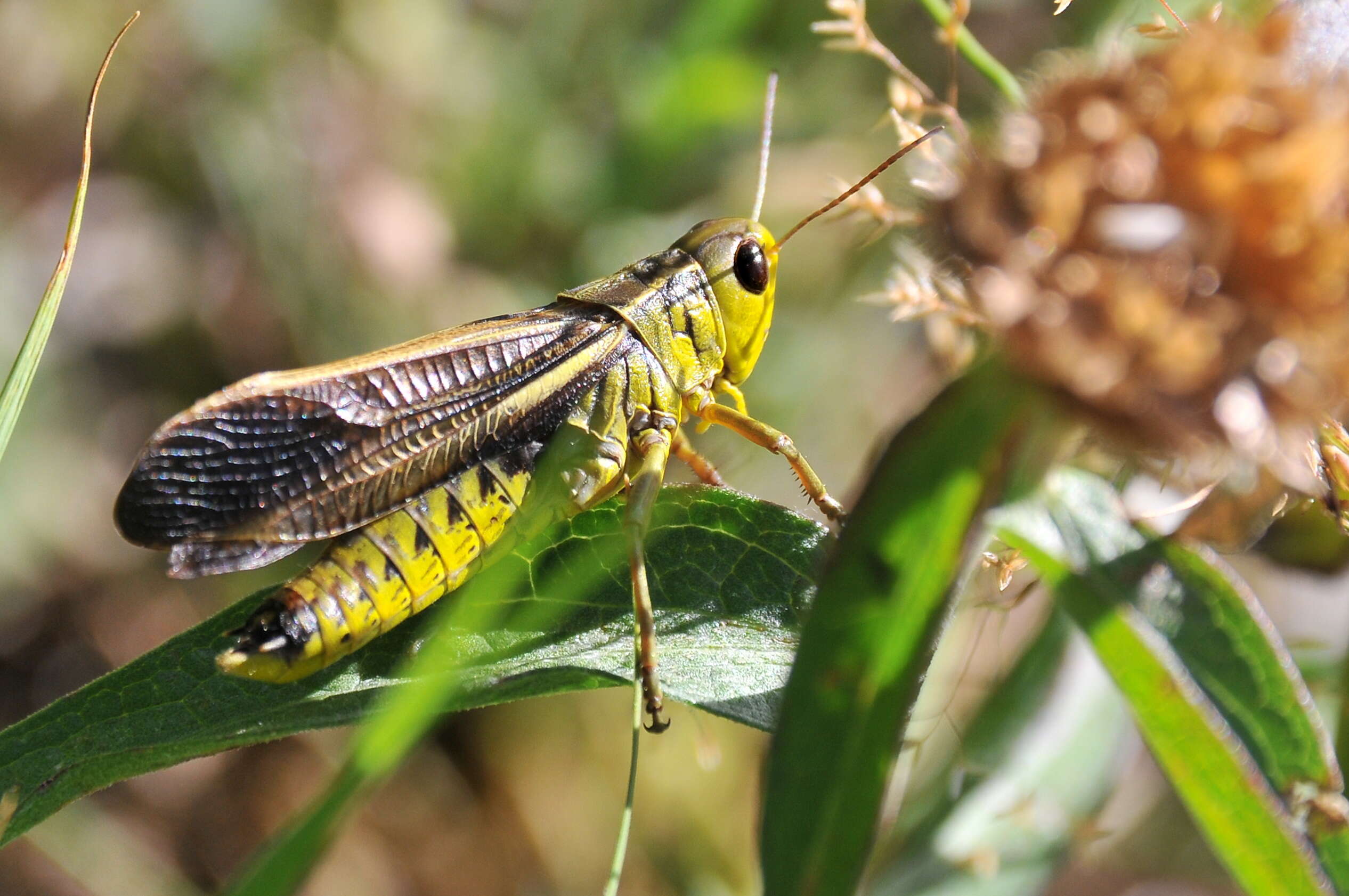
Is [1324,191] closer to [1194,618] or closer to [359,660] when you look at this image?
[1194,618]

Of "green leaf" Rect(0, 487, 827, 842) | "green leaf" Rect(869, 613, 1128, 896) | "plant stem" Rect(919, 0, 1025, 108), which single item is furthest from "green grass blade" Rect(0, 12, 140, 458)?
"green leaf" Rect(869, 613, 1128, 896)

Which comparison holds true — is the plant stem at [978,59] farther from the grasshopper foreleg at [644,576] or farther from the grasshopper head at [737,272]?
the grasshopper foreleg at [644,576]

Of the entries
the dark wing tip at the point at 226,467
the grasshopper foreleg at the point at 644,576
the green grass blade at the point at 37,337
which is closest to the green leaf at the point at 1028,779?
the grasshopper foreleg at the point at 644,576

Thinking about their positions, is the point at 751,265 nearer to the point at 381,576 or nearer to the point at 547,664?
the point at 381,576

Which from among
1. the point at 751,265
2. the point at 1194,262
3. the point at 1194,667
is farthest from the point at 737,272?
the point at 1194,262

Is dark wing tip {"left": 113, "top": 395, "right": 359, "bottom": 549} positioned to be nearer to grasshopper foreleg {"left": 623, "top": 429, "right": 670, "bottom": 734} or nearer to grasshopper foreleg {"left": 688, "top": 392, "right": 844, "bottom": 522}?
grasshopper foreleg {"left": 623, "top": 429, "right": 670, "bottom": 734}

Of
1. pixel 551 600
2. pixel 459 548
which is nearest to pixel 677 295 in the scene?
pixel 459 548
